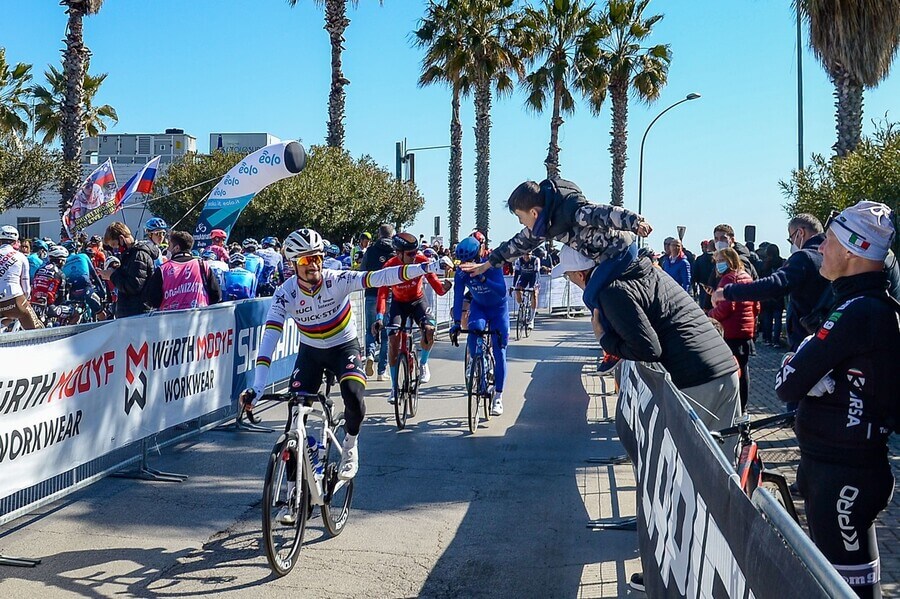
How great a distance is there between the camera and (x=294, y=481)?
5461 millimetres

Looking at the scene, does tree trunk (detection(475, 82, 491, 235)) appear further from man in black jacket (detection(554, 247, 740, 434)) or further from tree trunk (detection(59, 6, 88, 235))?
man in black jacket (detection(554, 247, 740, 434))

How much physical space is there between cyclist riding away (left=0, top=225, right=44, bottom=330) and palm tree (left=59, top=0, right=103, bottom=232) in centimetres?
1372

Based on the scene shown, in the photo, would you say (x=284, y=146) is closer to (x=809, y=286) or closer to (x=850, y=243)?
(x=809, y=286)

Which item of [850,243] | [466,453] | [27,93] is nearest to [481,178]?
[27,93]

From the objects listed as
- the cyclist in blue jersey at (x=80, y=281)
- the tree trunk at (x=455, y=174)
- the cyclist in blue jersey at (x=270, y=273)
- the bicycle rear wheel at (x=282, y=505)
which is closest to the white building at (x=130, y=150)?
the tree trunk at (x=455, y=174)

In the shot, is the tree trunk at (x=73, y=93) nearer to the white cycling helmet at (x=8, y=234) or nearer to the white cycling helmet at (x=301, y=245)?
the white cycling helmet at (x=8, y=234)

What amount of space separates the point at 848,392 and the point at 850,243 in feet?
1.93

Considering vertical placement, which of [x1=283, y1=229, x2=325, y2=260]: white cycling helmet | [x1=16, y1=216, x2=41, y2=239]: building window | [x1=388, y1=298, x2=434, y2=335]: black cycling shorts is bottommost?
[x1=388, y1=298, x2=434, y2=335]: black cycling shorts

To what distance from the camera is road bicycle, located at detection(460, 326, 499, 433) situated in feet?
32.6

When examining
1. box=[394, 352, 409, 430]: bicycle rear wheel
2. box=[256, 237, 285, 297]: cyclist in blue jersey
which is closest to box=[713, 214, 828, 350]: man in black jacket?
box=[394, 352, 409, 430]: bicycle rear wheel

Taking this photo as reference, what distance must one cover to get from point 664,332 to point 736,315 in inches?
187

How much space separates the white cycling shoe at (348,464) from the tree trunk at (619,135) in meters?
36.1

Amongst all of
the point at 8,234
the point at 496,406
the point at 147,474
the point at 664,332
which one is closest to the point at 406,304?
the point at 496,406

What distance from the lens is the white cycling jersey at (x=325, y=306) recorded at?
21.4 ft
